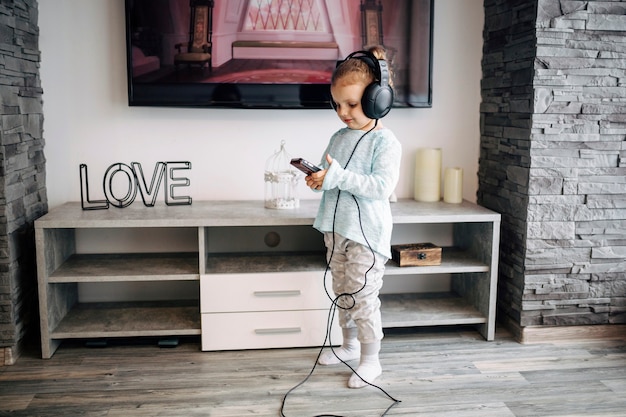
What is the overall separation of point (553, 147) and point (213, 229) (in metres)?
1.45

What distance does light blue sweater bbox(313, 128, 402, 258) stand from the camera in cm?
206

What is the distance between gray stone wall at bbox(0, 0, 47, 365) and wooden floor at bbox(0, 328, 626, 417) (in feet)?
0.67

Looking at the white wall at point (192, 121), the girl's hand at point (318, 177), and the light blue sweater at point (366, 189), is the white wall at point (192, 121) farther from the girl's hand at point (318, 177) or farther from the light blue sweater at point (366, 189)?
the girl's hand at point (318, 177)

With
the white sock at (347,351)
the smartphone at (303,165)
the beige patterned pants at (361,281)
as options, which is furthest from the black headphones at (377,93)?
the white sock at (347,351)

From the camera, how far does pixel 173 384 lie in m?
2.16

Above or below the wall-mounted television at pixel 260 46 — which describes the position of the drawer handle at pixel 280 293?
below

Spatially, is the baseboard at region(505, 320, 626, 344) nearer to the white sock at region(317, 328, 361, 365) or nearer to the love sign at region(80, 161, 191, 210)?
the white sock at region(317, 328, 361, 365)

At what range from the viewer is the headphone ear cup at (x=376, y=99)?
6.49 feet

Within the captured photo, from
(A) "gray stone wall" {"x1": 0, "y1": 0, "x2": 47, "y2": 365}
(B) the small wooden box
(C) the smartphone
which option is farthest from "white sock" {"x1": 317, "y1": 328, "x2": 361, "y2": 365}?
(A) "gray stone wall" {"x1": 0, "y1": 0, "x2": 47, "y2": 365}

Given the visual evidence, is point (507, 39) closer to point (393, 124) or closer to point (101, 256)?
point (393, 124)

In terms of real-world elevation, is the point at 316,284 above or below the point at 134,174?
below

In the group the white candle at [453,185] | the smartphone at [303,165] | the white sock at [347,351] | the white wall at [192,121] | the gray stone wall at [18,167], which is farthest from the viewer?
the white candle at [453,185]

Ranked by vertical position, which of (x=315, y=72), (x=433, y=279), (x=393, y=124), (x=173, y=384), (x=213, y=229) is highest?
(x=315, y=72)

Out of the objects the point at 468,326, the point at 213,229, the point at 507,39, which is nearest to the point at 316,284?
the point at 213,229
